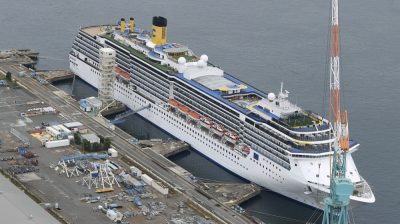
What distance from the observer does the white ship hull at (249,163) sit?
11775cm

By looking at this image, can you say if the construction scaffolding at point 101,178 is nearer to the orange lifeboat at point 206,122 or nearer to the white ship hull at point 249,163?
the white ship hull at point 249,163

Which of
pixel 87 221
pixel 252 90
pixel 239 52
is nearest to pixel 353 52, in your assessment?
pixel 239 52

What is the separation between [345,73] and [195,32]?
33.7 metres

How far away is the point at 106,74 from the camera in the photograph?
148 meters

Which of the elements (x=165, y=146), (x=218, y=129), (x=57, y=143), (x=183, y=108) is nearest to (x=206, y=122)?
(x=218, y=129)

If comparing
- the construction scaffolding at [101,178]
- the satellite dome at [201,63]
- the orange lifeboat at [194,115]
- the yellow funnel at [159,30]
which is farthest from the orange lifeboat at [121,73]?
the construction scaffolding at [101,178]

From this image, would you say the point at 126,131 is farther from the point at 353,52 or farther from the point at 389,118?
the point at 353,52

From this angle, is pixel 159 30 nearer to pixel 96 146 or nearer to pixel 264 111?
pixel 96 146

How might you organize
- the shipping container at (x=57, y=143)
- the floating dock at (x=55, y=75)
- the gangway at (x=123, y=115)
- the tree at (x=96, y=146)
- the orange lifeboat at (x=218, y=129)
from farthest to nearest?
the floating dock at (x=55, y=75) < the gangway at (x=123, y=115) < the orange lifeboat at (x=218, y=129) < the tree at (x=96, y=146) < the shipping container at (x=57, y=143)

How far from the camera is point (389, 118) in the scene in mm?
146000

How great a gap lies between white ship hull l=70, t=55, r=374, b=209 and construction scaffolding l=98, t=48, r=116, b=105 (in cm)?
296

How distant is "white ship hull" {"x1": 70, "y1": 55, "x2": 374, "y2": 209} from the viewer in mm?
117750

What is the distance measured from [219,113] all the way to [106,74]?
2534 centimetres

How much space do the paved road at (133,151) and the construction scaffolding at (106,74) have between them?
4.89 m
